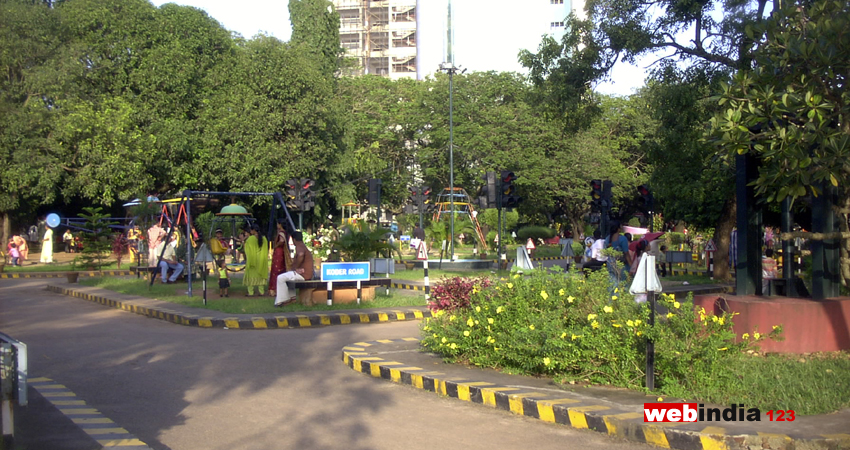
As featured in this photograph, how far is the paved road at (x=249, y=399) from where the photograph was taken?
6.38 metres

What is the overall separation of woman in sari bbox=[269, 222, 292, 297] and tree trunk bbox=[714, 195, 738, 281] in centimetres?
1161

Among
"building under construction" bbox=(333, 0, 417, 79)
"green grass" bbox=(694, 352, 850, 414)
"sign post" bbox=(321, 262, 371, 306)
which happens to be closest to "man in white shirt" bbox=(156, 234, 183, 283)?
"sign post" bbox=(321, 262, 371, 306)

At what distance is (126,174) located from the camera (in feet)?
113

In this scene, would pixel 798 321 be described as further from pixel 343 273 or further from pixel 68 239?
pixel 68 239

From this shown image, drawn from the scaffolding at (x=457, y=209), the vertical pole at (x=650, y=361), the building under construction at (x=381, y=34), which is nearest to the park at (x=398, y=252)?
the vertical pole at (x=650, y=361)

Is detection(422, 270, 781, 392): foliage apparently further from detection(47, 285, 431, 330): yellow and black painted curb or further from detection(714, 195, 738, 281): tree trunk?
detection(714, 195, 738, 281): tree trunk

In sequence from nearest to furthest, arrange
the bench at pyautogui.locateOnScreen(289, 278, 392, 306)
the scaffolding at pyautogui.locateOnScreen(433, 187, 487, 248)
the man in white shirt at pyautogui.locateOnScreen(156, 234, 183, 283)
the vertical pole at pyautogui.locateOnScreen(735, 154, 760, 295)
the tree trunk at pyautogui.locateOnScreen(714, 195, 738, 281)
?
the vertical pole at pyautogui.locateOnScreen(735, 154, 760, 295) < the bench at pyautogui.locateOnScreen(289, 278, 392, 306) < the tree trunk at pyautogui.locateOnScreen(714, 195, 738, 281) < the man in white shirt at pyautogui.locateOnScreen(156, 234, 183, 283) < the scaffolding at pyautogui.locateOnScreen(433, 187, 487, 248)

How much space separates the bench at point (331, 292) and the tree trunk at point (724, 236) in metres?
10.2

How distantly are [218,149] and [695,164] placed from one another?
23.6 metres

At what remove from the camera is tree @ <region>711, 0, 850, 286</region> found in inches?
313

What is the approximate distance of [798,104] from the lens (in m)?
8.09

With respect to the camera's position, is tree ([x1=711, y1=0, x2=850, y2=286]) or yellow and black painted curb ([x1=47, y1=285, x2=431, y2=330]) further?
yellow and black painted curb ([x1=47, y1=285, x2=431, y2=330])

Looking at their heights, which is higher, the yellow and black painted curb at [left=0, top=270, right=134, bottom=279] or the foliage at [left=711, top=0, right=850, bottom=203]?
the foliage at [left=711, top=0, right=850, bottom=203]

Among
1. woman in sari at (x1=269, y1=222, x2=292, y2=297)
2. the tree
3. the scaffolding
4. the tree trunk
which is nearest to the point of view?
the tree
